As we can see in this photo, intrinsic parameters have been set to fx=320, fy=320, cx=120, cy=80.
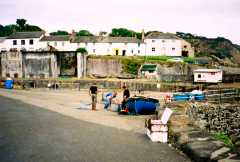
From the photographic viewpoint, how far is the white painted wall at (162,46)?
7444 centimetres

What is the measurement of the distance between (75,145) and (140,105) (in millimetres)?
10561

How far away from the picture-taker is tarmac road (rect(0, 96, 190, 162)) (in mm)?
10133

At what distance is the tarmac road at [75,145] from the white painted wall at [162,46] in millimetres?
59126

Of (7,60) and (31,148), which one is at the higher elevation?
(7,60)

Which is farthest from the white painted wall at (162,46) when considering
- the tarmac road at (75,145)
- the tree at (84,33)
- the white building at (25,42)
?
the tarmac road at (75,145)

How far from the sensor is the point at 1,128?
15.3m

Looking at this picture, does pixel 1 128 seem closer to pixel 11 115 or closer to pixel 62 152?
pixel 11 115

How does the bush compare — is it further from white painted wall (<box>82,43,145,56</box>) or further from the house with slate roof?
the house with slate roof

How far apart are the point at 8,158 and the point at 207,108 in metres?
20.8

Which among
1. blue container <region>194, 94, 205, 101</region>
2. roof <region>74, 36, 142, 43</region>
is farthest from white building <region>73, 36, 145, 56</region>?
blue container <region>194, 94, 205, 101</region>

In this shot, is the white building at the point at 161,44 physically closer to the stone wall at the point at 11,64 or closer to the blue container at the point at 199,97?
the stone wall at the point at 11,64

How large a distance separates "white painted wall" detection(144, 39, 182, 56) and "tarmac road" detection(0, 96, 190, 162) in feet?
194

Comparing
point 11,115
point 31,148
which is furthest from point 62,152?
point 11,115

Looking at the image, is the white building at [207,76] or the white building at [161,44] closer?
the white building at [207,76]
